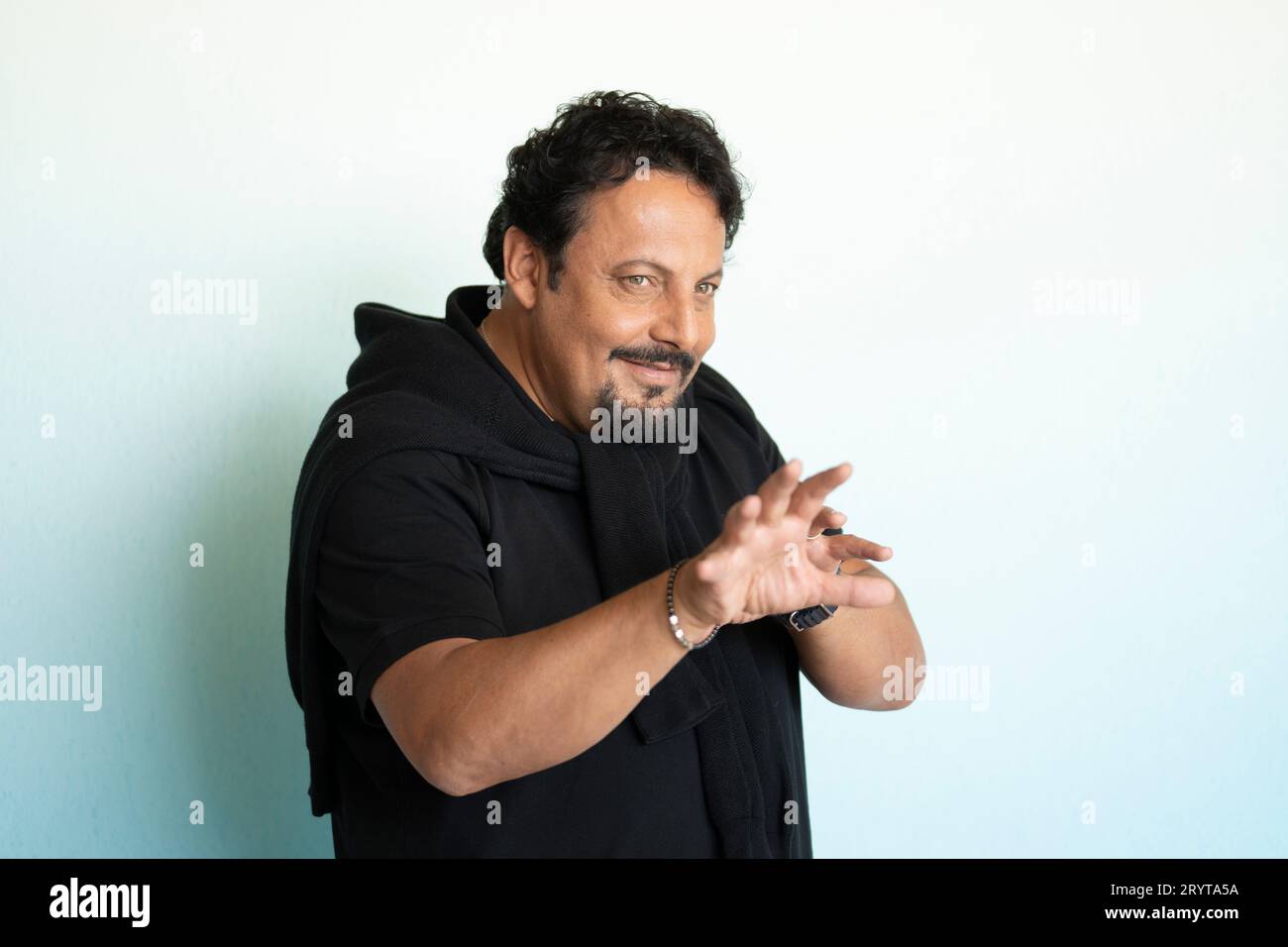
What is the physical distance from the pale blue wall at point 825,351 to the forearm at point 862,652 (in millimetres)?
908

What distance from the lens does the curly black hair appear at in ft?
5.23

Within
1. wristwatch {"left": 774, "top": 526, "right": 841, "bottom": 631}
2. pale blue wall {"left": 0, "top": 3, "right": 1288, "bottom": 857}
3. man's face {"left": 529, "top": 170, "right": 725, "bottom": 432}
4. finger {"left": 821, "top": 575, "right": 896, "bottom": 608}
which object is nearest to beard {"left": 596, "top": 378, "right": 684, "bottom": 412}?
man's face {"left": 529, "top": 170, "right": 725, "bottom": 432}

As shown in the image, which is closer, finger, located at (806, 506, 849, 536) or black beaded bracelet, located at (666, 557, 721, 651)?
black beaded bracelet, located at (666, 557, 721, 651)

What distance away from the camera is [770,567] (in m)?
1.30

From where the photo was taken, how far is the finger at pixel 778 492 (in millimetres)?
1171

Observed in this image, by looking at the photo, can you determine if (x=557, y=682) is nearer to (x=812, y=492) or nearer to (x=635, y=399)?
(x=812, y=492)

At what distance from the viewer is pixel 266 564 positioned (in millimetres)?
2367

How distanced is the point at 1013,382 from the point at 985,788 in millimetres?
821

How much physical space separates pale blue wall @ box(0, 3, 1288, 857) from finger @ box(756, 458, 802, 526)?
1.34 metres

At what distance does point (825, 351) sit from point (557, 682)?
1482 mm

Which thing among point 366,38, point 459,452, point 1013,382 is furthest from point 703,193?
point 1013,382

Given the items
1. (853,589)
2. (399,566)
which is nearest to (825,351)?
(853,589)

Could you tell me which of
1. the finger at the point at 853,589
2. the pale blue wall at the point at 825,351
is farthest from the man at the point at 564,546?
the pale blue wall at the point at 825,351

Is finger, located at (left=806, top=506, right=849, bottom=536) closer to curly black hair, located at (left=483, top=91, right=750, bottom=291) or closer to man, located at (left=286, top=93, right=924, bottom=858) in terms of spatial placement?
man, located at (left=286, top=93, right=924, bottom=858)
